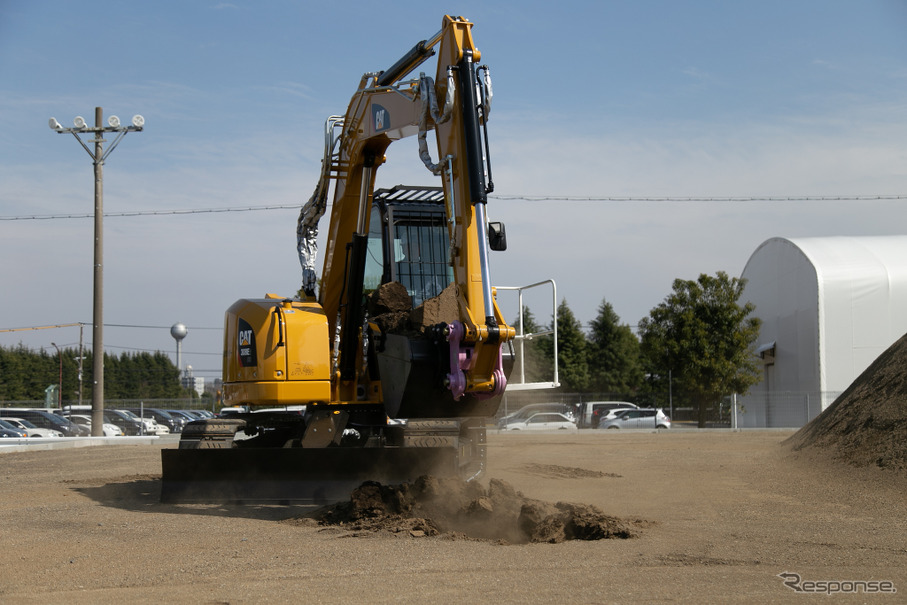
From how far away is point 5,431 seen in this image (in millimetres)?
29375

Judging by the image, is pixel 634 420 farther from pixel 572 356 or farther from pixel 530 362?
pixel 530 362

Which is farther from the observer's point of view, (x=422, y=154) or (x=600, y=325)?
(x=600, y=325)

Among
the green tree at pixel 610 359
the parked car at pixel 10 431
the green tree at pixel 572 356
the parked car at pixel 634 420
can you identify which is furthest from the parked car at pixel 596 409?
the parked car at pixel 10 431

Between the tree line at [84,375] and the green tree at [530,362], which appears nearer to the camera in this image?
the green tree at [530,362]

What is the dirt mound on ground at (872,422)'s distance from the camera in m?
12.1

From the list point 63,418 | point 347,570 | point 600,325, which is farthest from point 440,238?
point 600,325

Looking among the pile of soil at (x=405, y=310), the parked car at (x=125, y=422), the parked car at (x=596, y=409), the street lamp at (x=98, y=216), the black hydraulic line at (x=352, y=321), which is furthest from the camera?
the parked car at (x=596, y=409)

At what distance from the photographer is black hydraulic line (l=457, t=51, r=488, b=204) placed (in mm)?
8719

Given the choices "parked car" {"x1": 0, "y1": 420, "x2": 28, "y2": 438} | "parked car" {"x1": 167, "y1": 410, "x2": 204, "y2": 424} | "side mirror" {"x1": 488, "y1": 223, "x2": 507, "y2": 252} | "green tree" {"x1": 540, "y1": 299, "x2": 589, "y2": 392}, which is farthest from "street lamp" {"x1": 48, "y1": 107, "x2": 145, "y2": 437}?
"green tree" {"x1": 540, "y1": 299, "x2": 589, "y2": 392}

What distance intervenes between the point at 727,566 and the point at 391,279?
18.1 ft

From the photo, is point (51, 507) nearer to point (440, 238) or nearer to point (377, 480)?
point (377, 480)

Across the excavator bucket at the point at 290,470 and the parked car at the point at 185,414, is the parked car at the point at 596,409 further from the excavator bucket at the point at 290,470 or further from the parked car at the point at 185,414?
the excavator bucket at the point at 290,470

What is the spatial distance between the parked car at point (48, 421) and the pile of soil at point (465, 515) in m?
26.4

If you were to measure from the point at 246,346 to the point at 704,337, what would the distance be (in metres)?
29.5
